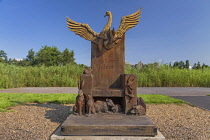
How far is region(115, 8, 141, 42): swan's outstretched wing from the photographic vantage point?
13.3ft

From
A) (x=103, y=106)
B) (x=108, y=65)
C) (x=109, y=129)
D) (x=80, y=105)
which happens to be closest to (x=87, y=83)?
(x=80, y=105)

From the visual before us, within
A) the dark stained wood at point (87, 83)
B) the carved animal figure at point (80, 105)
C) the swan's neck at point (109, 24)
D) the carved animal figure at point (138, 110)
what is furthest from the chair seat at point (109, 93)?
the swan's neck at point (109, 24)

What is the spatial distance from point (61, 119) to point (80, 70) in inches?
363

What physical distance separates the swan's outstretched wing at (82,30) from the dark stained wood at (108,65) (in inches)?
8.6

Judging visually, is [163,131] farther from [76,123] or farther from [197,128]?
[76,123]

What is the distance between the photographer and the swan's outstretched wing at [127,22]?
159 inches

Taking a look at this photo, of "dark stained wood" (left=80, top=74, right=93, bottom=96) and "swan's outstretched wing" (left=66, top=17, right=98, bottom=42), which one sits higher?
"swan's outstretched wing" (left=66, top=17, right=98, bottom=42)

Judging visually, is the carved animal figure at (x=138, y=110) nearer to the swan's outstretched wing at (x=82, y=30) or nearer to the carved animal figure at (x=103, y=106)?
the carved animal figure at (x=103, y=106)

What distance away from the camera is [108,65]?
4.07m

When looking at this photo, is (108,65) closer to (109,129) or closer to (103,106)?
(103,106)

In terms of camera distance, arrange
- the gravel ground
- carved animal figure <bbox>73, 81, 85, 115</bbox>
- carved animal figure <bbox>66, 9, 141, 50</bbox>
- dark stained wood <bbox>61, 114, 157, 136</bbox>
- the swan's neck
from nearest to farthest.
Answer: dark stained wood <bbox>61, 114, 157, 136</bbox>, the gravel ground, carved animal figure <bbox>73, 81, 85, 115</bbox>, carved animal figure <bbox>66, 9, 141, 50</bbox>, the swan's neck

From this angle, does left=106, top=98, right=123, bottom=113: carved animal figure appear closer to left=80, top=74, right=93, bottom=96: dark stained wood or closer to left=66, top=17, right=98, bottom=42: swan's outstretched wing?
left=80, top=74, right=93, bottom=96: dark stained wood

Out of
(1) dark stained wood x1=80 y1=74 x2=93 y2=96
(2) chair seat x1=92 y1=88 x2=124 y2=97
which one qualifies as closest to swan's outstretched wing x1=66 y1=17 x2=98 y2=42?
(1) dark stained wood x1=80 y1=74 x2=93 y2=96

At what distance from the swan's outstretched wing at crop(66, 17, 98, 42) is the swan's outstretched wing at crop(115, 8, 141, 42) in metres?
0.64
